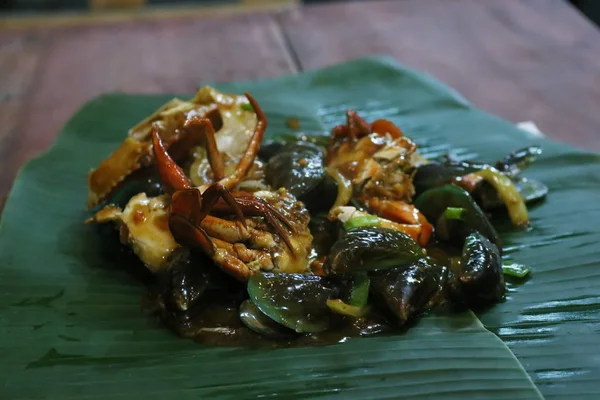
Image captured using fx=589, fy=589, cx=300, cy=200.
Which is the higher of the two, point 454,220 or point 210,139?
point 210,139

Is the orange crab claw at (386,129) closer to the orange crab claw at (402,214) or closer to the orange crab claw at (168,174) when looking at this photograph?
the orange crab claw at (402,214)

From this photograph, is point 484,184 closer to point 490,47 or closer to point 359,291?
point 359,291

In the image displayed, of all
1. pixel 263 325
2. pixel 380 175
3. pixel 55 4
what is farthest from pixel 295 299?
pixel 55 4

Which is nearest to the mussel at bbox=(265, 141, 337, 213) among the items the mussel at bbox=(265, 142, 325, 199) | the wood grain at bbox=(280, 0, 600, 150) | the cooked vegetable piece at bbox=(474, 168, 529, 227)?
the mussel at bbox=(265, 142, 325, 199)

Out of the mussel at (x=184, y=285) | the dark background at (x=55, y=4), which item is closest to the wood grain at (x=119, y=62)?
the dark background at (x=55, y=4)

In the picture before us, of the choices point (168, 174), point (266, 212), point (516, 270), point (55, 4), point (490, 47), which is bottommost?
point (516, 270)

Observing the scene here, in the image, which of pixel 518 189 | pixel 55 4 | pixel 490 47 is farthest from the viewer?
pixel 55 4

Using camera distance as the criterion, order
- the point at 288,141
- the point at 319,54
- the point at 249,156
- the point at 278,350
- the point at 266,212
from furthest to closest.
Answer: the point at 319,54 → the point at 288,141 → the point at 249,156 → the point at 266,212 → the point at 278,350
